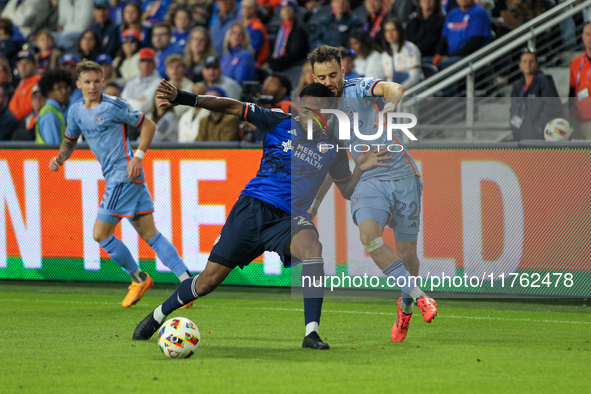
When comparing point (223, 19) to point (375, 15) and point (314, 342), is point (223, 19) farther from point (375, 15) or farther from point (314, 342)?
point (314, 342)

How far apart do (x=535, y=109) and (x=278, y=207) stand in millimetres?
4115

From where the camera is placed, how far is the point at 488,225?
806cm

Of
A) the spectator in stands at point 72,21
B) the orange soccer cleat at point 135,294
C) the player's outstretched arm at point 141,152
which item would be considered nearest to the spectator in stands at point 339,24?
the player's outstretched arm at point 141,152

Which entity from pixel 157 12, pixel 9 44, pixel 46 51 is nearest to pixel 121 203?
pixel 46 51

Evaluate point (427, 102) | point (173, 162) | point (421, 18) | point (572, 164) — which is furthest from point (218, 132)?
point (572, 164)

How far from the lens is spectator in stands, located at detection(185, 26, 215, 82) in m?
12.2

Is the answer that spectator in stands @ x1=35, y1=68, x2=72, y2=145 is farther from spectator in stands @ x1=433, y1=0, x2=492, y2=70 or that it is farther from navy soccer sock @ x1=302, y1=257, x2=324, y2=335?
navy soccer sock @ x1=302, y1=257, x2=324, y2=335

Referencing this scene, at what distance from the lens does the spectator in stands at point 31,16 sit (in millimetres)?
16969

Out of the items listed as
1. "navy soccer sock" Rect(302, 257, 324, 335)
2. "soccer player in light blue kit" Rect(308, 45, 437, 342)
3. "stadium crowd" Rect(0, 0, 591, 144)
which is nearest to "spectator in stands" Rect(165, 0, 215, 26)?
"stadium crowd" Rect(0, 0, 591, 144)

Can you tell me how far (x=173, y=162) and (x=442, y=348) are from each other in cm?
465

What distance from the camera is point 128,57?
13812 millimetres

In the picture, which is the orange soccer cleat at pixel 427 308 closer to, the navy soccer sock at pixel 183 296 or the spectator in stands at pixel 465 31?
the navy soccer sock at pixel 183 296

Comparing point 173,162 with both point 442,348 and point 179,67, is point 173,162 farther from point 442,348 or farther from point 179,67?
point 442,348

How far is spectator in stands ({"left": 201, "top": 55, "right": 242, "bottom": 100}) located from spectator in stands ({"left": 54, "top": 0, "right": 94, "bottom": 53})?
17.9ft
